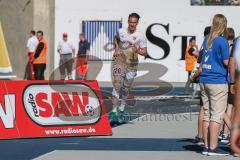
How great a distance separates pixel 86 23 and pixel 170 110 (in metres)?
15.2

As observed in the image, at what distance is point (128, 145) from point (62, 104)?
1677 millimetres

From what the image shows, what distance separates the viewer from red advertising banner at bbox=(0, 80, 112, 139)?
Result: 41.0ft

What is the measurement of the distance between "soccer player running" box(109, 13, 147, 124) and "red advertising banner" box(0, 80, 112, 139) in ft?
4.28

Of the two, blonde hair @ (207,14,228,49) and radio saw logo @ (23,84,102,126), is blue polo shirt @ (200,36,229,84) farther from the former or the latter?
radio saw logo @ (23,84,102,126)

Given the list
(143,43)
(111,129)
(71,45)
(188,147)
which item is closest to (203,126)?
(188,147)

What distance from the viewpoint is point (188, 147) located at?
38.8 feet

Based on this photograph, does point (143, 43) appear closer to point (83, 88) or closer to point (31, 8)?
point (83, 88)

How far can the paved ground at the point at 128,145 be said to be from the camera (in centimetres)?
1076

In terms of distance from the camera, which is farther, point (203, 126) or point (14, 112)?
point (14, 112)

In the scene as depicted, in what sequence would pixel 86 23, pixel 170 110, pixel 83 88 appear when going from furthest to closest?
pixel 86 23
pixel 170 110
pixel 83 88

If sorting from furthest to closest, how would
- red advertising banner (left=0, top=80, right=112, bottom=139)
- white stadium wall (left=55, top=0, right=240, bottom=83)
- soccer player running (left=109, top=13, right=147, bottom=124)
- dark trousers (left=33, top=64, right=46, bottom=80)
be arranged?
white stadium wall (left=55, top=0, right=240, bottom=83)
dark trousers (left=33, top=64, right=46, bottom=80)
soccer player running (left=109, top=13, right=147, bottom=124)
red advertising banner (left=0, top=80, right=112, bottom=139)

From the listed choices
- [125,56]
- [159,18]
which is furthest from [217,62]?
[159,18]

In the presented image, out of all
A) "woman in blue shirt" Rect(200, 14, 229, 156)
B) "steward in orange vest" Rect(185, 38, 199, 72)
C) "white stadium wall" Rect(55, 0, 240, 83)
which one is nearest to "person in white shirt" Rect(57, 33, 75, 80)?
"white stadium wall" Rect(55, 0, 240, 83)

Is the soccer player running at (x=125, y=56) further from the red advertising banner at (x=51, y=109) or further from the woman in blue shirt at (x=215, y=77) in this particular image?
the woman in blue shirt at (x=215, y=77)
